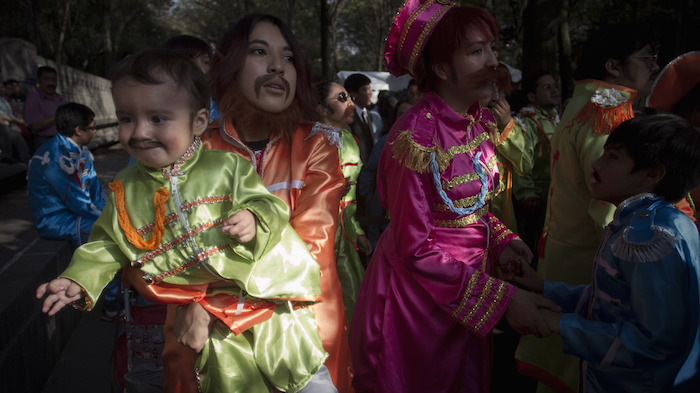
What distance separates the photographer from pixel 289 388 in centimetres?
165

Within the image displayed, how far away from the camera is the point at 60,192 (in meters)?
4.19

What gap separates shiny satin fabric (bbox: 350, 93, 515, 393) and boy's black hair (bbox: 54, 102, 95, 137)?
339cm

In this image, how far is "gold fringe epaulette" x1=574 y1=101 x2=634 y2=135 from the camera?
8.44 feet

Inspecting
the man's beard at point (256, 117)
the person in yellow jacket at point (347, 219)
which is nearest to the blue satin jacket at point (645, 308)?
the man's beard at point (256, 117)

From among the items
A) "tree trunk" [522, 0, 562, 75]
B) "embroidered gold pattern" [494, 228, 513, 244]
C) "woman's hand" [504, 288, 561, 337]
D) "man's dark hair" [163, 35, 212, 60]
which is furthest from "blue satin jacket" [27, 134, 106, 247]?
"tree trunk" [522, 0, 562, 75]

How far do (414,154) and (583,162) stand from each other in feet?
3.98

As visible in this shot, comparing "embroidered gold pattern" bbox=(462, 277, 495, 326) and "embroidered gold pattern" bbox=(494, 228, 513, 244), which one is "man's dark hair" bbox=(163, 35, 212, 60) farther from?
"embroidered gold pattern" bbox=(462, 277, 495, 326)

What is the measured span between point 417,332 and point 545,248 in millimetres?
1352

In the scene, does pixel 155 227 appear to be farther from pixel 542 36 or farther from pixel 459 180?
pixel 542 36

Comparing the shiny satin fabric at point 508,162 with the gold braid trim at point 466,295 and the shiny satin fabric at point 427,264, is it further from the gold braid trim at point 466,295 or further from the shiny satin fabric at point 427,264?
the gold braid trim at point 466,295

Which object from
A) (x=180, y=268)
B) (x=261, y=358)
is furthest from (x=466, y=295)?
(x=180, y=268)

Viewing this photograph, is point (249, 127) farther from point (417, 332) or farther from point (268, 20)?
point (417, 332)

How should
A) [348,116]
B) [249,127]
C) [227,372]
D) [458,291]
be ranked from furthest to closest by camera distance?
[348,116]
[249,127]
[458,291]
[227,372]

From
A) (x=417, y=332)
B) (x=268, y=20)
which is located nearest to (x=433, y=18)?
(x=268, y=20)
